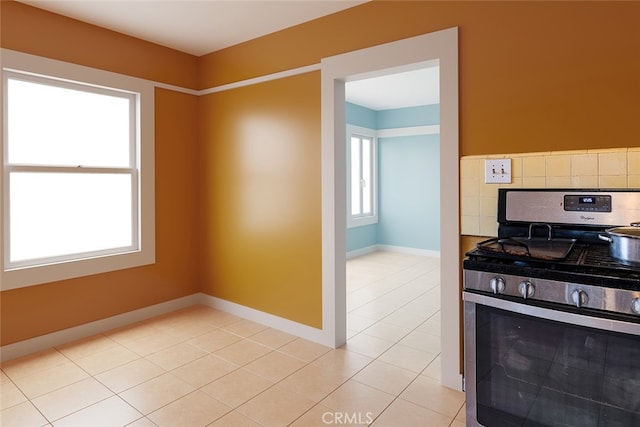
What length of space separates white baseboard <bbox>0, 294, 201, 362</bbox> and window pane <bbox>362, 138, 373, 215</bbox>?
4.15 meters

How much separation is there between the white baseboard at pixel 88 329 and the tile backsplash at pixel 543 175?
302 cm

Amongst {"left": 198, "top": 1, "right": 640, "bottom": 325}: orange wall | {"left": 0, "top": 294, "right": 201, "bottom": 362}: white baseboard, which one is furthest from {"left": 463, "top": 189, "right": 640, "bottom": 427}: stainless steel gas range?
{"left": 0, "top": 294, "right": 201, "bottom": 362}: white baseboard

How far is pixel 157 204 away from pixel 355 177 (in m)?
4.24

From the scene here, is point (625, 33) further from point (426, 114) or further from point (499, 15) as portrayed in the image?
point (426, 114)

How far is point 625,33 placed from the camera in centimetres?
192

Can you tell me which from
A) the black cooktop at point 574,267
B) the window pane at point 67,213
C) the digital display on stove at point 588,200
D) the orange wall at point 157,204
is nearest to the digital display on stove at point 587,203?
the digital display on stove at point 588,200

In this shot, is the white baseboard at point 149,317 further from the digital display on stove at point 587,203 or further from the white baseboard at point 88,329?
the digital display on stove at point 587,203

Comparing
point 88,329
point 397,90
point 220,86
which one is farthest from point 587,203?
point 397,90

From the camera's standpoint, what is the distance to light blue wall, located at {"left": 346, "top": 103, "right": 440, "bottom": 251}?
6.95 meters

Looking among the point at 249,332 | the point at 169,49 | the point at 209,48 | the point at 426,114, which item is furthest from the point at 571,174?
the point at 426,114

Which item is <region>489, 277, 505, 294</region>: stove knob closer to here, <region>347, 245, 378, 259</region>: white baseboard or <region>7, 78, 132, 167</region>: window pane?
<region>7, 78, 132, 167</region>: window pane

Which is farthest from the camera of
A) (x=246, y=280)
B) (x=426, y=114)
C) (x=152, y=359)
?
(x=426, y=114)

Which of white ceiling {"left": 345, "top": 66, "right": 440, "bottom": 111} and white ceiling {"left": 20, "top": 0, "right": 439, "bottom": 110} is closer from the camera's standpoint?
white ceiling {"left": 20, "top": 0, "right": 439, "bottom": 110}

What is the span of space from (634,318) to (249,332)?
2.76m
